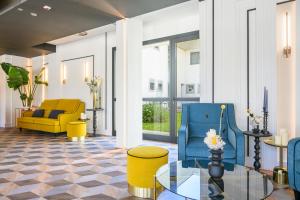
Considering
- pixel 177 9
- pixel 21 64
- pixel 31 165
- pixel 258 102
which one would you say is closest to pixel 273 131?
pixel 258 102

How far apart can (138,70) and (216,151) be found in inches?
A: 145

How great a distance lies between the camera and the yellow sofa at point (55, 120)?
7.01 metres

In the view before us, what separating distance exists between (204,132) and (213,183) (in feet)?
5.86

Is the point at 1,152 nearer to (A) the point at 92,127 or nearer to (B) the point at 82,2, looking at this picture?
(A) the point at 92,127

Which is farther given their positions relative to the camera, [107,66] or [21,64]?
[21,64]

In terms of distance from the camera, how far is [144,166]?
274 cm

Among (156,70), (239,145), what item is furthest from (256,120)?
(156,70)

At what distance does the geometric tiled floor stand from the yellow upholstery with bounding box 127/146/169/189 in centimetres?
21

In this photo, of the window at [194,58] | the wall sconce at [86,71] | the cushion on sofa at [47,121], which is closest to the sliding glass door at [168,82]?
the window at [194,58]

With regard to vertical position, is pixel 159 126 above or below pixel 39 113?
below

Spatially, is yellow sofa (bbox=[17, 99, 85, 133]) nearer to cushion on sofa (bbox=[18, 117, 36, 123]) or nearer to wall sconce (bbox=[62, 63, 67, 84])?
cushion on sofa (bbox=[18, 117, 36, 123])

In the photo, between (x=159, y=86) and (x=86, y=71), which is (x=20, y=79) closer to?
(x=86, y=71)

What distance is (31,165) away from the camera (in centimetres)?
414

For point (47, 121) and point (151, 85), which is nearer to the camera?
point (151, 85)
